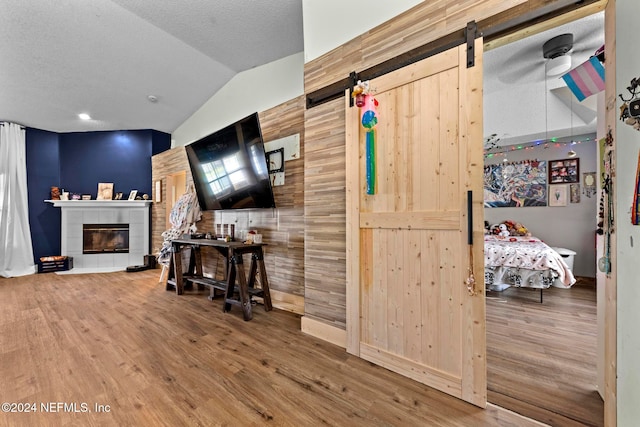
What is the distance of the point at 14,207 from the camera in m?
5.33

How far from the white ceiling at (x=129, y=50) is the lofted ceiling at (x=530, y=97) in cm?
261

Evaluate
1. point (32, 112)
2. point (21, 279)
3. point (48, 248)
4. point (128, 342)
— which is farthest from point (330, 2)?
point (48, 248)

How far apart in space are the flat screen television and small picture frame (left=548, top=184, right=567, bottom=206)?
4845 millimetres

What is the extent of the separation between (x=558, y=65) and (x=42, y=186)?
911cm

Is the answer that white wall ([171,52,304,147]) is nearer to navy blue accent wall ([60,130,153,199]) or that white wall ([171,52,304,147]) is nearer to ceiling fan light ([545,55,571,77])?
navy blue accent wall ([60,130,153,199])

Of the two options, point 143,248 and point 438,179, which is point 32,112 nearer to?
point 143,248

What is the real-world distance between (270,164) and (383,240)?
202 cm

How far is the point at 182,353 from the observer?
213 centimetres

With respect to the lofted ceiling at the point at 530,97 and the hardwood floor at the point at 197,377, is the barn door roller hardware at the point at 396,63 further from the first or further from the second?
the lofted ceiling at the point at 530,97

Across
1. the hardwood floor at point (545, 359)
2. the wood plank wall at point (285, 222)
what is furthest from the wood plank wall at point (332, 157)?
the hardwood floor at point (545, 359)

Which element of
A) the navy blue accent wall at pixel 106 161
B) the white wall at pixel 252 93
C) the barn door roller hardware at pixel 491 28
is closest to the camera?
the barn door roller hardware at pixel 491 28

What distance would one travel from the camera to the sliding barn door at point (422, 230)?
157 centimetres

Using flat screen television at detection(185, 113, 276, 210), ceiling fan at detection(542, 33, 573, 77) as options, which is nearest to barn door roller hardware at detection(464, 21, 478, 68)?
flat screen television at detection(185, 113, 276, 210)

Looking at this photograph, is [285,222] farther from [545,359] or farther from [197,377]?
[545,359]
